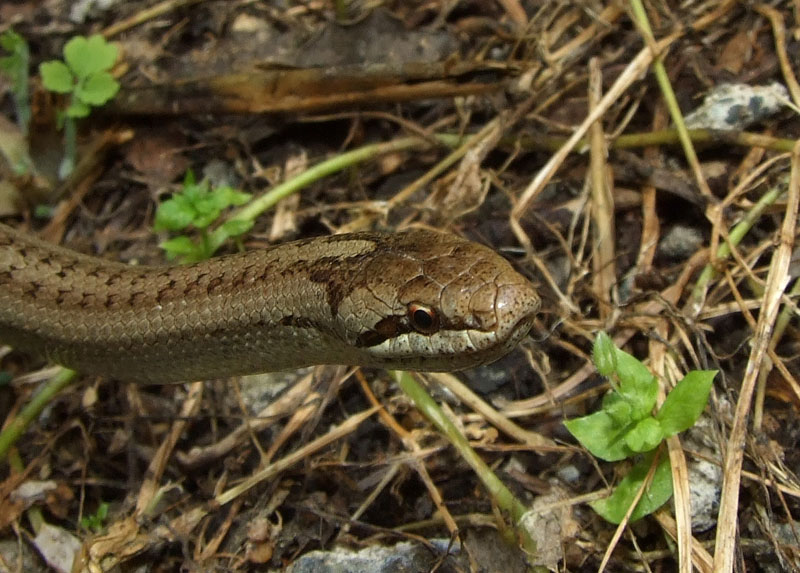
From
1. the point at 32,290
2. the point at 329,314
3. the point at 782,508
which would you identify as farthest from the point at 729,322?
the point at 32,290

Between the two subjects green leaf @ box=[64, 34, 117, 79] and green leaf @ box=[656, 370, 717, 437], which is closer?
green leaf @ box=[656, 370, 717, 437]

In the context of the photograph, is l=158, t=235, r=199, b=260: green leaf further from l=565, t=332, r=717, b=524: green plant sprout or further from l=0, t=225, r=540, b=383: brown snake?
l=565, t=332, r=717, b=524: green plant sprout

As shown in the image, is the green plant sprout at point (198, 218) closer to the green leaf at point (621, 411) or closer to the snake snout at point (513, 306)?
the snake snout at point (513, 306)

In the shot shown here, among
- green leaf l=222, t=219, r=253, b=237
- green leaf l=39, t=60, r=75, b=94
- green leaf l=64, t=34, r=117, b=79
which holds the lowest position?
green leaf l=222, t=219, r=253, b=237

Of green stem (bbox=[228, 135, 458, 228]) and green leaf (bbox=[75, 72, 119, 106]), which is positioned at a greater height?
green leaf (bbox=[75, 72, 119, 106])

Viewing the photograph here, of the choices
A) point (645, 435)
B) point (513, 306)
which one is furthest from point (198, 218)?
point (645, 435)

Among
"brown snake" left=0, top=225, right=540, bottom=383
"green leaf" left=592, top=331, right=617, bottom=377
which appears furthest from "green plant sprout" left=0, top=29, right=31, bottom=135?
"green leaf" left=592, top=331, right=617, bottom=377

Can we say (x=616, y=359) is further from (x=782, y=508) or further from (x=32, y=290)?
(x=32, y=290)

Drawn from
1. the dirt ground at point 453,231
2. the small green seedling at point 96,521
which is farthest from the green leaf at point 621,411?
the small green seedling at point 96,521
